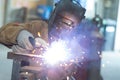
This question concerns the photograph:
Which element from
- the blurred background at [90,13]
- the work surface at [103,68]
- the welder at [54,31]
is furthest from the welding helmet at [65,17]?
the blurred background at [90,13]

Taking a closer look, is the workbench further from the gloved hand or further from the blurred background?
the blurred background

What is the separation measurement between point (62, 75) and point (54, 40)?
150mm

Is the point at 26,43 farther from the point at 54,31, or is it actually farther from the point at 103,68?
the point at 103,68

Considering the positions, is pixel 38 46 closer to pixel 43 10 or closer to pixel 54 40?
pixel 54 40

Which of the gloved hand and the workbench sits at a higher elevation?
the gloved hand

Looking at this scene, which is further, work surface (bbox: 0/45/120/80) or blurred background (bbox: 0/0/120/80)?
blurred background (bbox: 0/0/120/80)

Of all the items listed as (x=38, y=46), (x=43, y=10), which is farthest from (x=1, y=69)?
(x=43, y=10)

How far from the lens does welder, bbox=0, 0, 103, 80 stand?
1093mm

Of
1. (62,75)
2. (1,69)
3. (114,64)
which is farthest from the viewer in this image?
(114,64)

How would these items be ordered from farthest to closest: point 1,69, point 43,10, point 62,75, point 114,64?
point 43,10 → point 114,64 → point 1,69 → point 62,75

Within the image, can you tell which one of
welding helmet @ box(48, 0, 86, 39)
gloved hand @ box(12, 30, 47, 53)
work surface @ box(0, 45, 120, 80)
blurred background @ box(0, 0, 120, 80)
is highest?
blurred background @ box(0, 0, 120, 80)

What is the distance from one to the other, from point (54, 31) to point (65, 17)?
0.24 feet

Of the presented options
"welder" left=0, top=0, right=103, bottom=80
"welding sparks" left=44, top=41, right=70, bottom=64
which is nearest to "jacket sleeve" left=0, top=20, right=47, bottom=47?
"welder" left=0, top=0, right=103, bottom=80

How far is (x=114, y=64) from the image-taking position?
418cm
